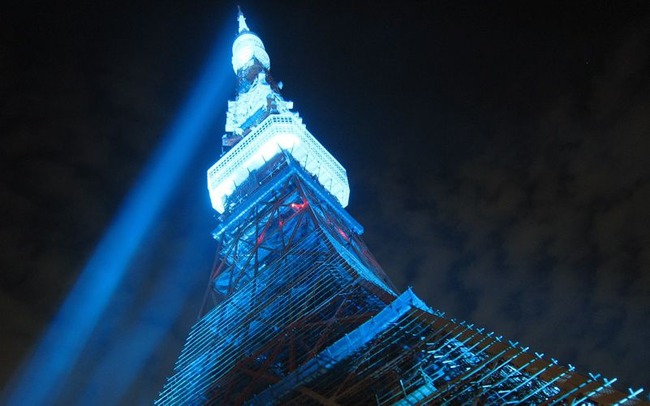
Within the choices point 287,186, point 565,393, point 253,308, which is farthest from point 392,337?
point 287,186

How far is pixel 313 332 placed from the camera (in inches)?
615

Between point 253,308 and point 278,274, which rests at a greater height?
point 278,274

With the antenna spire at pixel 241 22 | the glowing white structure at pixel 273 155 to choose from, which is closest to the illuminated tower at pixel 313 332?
the glowing white structure at pixel 273 155

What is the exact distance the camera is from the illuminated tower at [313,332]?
9.98 metres

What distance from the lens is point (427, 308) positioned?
41.6 feet

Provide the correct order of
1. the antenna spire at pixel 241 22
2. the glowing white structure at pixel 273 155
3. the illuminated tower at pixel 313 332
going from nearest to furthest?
the illuminated tower at pixel 313 332
the glowing white structure at pixel 273 155
the antenna spire at pixel 241 22

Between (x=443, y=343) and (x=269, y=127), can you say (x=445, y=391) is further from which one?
(x=269, y=127)

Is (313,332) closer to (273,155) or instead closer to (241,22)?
(273,155)

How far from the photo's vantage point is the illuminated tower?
9984 mm

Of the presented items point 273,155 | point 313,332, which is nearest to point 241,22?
point 273,155

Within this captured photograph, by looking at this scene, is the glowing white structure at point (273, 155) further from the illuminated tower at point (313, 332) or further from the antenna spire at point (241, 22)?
the antenna spire at point (241, 22)

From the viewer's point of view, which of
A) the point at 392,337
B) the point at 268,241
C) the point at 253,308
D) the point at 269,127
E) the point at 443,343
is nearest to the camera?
the point at 443,343

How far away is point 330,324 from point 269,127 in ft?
60.9

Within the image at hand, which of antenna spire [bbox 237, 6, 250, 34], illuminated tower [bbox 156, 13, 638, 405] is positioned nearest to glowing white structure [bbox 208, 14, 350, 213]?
illuminated tower [bbox 156, 13, 638, 405]
